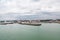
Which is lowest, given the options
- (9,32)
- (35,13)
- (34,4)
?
(9,32)

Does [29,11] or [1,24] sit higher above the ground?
[29,11]

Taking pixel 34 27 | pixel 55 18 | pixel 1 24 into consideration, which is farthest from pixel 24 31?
pixel 55 18

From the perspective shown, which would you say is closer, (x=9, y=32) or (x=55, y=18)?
(x=55, y=18)

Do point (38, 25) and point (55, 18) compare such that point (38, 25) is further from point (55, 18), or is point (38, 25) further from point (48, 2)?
point (48, 2)

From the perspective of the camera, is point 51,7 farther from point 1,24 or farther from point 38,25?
point 1,24

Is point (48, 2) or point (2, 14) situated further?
point (2, 14)

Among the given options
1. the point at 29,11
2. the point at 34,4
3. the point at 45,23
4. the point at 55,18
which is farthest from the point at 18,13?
the point at 55,18
